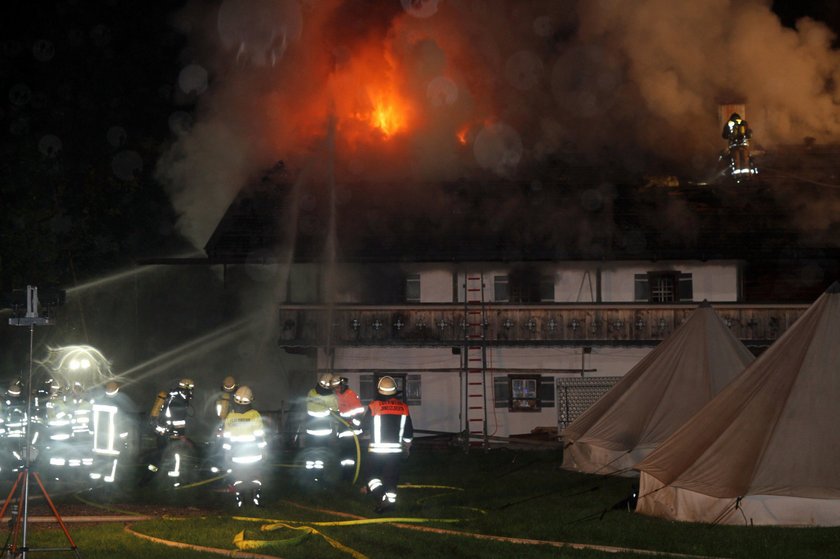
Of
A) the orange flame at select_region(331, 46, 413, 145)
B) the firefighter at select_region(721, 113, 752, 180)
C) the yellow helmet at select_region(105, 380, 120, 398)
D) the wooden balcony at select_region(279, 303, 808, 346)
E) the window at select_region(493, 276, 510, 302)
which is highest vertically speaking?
the orange flame at select_region(331, 46, 413, 145)

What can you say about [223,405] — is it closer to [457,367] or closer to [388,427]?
[388,427]

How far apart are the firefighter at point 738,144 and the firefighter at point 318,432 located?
32.5ft

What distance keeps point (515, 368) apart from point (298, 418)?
7642 mm

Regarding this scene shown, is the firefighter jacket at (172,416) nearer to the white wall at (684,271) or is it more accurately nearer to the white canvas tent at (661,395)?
the white canvas tent at (661,395)

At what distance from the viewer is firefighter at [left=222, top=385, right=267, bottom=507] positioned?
13.3m

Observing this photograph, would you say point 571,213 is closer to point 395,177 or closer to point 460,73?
point 395,177

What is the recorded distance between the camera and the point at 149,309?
119ft

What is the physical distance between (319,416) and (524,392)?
16.7 m

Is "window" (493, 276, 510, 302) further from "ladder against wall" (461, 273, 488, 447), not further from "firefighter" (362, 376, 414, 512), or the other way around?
"firefighter" (362, 376, 414, 512)

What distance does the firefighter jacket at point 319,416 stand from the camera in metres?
15.4

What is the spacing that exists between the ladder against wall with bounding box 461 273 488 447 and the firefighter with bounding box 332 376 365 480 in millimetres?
12919

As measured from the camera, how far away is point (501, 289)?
1248 inches

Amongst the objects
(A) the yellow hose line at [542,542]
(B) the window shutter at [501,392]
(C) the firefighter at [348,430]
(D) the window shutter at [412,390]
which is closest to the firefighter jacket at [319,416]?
(C) the firefighter at [348,430]

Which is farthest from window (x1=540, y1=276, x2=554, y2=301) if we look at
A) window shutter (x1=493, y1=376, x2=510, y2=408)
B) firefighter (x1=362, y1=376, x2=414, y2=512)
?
firefighter (x1=362, y1=376, x2=414, y2=512)
